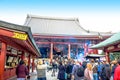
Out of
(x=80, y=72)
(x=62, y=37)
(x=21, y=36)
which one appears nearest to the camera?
(x=21, y=36)

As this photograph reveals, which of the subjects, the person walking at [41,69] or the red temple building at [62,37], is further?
the red temple building at [62,37]

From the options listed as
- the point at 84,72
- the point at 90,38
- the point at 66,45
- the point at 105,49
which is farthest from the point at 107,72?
the point at 66,45

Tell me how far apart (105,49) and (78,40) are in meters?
15.5

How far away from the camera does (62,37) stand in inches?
1206

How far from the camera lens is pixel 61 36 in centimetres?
3059

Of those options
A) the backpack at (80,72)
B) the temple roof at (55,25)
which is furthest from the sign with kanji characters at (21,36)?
the temple roof at (55,25)

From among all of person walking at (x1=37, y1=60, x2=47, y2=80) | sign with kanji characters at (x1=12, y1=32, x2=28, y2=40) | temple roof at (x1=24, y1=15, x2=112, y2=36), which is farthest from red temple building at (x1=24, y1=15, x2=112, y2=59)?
sign with kanji characters at (x1=12, y1=32, x2=28, y2=40)

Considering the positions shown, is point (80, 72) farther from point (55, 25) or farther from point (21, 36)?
point (55, 25)

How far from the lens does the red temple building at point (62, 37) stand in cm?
3055

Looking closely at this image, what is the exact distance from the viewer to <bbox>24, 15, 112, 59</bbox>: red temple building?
30.5m

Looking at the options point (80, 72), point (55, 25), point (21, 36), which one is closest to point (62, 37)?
point (55, 25)

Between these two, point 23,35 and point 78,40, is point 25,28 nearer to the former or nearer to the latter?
point 23,35

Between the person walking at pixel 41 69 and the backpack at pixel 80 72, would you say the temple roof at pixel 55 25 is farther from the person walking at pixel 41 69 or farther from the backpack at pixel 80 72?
the backpack at pixel 80 72

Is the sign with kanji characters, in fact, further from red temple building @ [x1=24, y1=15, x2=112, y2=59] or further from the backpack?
red temple building @ [x1=24, y1=15, x2=112, y2=59]
